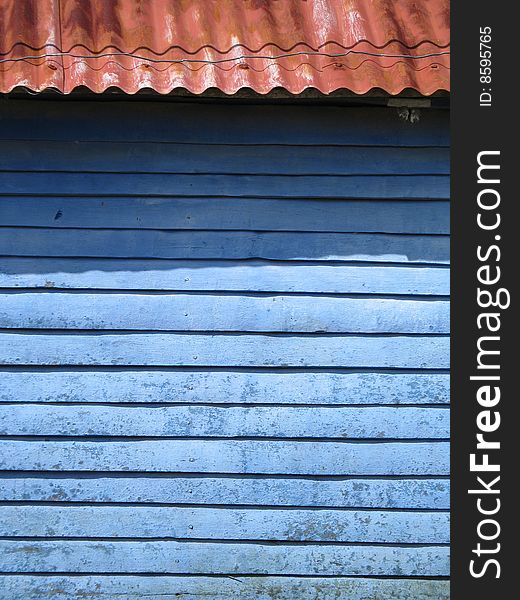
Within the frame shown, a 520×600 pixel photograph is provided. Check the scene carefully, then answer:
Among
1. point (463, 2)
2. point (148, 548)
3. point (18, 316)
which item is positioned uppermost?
point (463, 2)

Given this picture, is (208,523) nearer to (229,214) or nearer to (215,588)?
(215,588)

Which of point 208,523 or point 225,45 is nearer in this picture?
point 225,45

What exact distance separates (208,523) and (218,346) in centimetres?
88

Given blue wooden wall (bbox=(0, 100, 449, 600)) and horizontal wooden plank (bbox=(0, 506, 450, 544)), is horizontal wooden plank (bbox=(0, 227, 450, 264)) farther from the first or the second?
horizontal wooden plank (bbox=(0, 506, 450, 544))

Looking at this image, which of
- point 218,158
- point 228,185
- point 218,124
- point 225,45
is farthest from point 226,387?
point 225,45

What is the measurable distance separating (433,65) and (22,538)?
3.00 m

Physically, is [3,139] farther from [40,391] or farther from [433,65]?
[433,65]

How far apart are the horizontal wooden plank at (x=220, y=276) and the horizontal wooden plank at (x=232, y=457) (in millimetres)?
768

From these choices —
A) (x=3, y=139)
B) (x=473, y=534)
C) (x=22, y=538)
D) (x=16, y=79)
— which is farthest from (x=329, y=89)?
(x=22, y=538)

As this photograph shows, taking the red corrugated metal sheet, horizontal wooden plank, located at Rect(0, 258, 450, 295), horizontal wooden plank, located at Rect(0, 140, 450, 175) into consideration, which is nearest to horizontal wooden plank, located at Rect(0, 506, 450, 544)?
horizontal wooden plank, located at Rect(0, 258, 450, 295)

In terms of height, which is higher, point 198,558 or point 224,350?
point 224,350

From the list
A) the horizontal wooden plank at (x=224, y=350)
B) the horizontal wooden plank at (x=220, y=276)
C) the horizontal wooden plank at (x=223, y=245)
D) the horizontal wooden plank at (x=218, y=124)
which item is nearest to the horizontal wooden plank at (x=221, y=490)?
the horizontal wooden plank at (x=224, y=350)

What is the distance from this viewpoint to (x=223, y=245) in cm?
362

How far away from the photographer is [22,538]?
3633 millimetres
